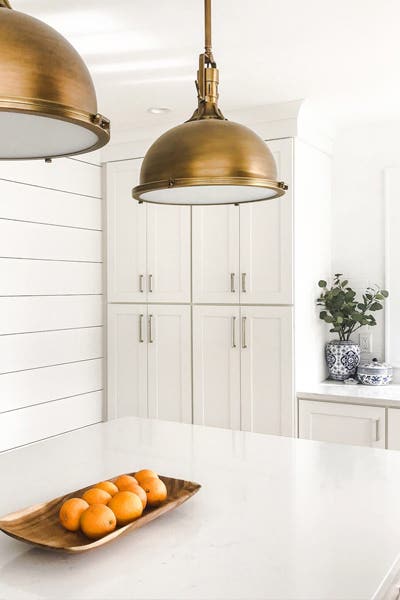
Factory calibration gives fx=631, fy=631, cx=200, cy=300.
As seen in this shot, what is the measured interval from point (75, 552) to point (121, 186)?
304cm

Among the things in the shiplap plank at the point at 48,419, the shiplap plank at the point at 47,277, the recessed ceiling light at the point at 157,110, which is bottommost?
the shiplap plank at the point at 48,419

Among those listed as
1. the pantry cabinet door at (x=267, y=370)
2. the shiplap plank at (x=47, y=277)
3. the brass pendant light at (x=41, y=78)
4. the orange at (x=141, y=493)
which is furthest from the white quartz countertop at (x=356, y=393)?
the brass pendant light at (x=41, y=78)

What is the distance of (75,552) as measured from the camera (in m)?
1.20

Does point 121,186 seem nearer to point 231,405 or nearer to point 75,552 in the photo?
point 231,405

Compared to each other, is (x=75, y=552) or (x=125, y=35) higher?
(x=125, y=35)

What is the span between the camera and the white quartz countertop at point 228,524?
1152 mm

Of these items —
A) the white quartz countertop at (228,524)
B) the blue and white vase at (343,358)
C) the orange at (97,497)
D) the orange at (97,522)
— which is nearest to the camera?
the white quartz countertop at (228,524)

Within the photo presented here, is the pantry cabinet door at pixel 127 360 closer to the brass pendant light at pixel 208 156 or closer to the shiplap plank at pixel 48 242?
the shiplap plank at pixel 48 242

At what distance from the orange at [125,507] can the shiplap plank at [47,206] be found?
7.74 ft

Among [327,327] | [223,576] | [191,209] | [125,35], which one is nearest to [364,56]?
[125,35]

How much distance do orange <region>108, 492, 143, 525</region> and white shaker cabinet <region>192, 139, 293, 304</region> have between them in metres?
2.17

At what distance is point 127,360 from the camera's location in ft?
13.1

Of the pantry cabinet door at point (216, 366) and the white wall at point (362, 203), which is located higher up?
the white wall at point (362, 203)

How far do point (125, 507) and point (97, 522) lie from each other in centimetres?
9
